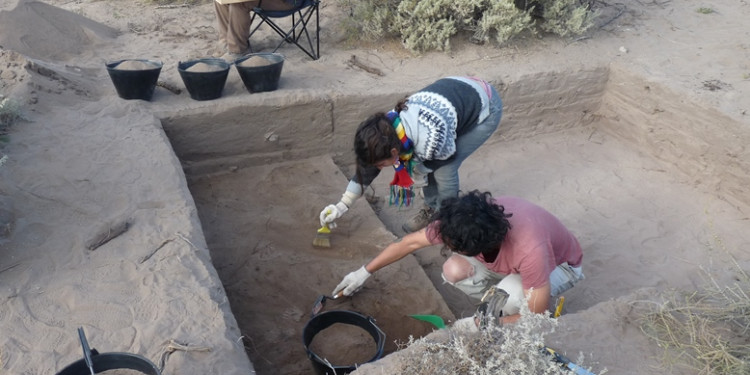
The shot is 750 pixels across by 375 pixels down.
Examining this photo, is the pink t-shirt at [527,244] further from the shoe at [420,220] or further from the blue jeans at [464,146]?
the shoe at [420,220]

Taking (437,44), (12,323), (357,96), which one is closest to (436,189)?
(357,96)

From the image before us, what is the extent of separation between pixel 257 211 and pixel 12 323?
5.93 ft

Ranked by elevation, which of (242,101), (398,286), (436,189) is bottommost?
(398,286)

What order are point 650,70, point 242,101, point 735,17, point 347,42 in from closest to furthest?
1. point 242,101
2. point 650,70
3. point 347,42
4. point 735,17

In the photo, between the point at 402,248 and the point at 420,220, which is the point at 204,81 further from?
the point at 402,248

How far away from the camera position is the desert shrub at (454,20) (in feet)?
17.5

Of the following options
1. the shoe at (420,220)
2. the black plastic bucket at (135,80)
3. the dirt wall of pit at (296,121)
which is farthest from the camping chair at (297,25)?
the shoe at (420,220)

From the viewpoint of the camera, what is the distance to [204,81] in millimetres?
4301

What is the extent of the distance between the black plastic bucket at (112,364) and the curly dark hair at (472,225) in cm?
120

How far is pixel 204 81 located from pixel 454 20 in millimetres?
2356

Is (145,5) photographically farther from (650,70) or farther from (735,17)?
(735,17)

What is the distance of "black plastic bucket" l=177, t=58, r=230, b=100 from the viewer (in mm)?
4281

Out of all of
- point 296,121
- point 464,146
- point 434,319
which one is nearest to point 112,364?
point 434,319

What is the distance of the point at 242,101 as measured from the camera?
14.5ft
